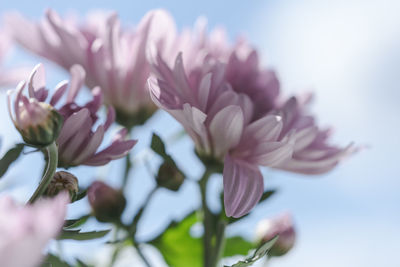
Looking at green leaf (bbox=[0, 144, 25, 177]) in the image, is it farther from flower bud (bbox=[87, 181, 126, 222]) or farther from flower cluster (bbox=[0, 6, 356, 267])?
flower bud (bbox=[87, 181, 126, 222])

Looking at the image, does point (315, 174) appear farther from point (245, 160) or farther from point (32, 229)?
point (32, 229)

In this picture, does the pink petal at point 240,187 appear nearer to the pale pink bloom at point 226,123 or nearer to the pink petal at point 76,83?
the pale pink bloom at point 226,123

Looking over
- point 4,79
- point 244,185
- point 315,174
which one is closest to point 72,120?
point 244,185

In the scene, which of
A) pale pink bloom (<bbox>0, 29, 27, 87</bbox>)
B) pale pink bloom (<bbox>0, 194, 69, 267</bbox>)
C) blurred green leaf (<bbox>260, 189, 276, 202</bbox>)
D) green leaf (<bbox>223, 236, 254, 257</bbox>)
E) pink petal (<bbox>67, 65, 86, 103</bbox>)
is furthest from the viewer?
pale pink bloom (<bbox>0, 29, 27, 87</bbox>)

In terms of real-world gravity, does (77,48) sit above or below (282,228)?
above

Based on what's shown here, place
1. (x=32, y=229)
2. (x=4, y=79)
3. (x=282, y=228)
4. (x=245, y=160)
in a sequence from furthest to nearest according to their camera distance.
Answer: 1. (x=4, y=79)
2. (x=282, y=228)
3. (x=245, y=160)
4. (x=32, y=229)

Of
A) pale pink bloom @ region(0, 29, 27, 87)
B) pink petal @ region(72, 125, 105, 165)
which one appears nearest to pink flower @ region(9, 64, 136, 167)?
pink petal @ region(72, 125, 105, 165)
